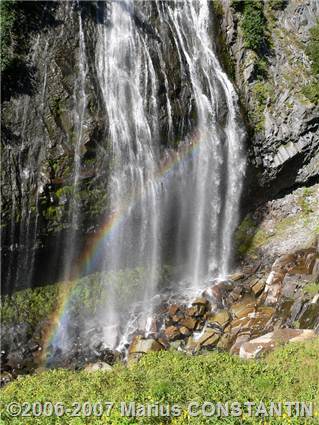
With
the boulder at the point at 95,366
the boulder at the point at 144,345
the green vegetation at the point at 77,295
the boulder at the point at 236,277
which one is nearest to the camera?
the boulder at the point at 95,366

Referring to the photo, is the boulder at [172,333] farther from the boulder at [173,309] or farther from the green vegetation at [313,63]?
the green vegetation at [313,63]

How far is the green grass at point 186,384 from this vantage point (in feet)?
26.2

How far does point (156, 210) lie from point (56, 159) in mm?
4325

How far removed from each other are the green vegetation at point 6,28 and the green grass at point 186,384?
379 inches

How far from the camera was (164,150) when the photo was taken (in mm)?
18266

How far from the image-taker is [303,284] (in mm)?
15797

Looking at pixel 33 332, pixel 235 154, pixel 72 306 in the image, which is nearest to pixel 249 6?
pixel 235 154

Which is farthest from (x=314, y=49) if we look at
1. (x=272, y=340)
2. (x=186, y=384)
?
(x=186, y=384)

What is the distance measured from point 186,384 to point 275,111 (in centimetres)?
1392

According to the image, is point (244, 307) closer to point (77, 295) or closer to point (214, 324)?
point (214, 324)

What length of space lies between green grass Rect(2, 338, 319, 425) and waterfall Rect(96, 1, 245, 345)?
5.10 metres

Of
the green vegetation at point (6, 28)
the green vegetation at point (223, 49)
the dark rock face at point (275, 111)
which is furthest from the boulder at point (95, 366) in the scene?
the green vegetation at point (223, 49)

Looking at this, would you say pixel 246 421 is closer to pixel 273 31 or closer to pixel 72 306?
pixel 72 306

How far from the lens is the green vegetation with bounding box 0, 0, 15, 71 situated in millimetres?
15547
